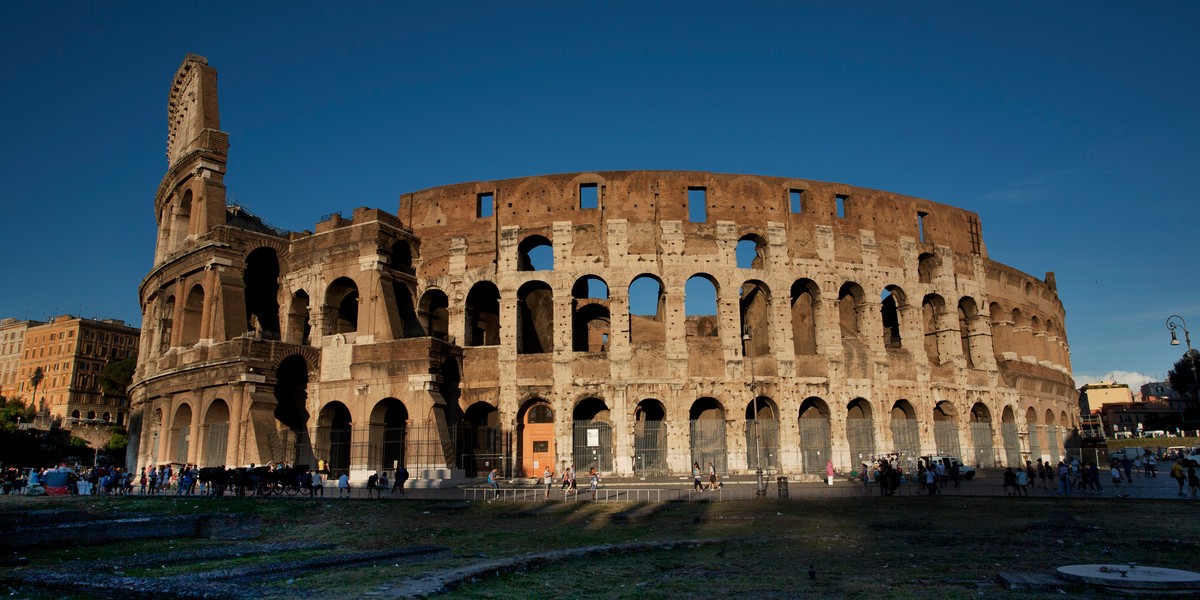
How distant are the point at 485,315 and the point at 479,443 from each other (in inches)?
266

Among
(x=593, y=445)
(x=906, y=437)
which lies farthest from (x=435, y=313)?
(x=906, y=437)

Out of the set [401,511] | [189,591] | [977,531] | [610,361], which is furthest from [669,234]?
[189,591]

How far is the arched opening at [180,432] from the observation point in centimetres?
3203

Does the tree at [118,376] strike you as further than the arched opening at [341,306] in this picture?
Yes

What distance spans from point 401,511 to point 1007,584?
14173 mm

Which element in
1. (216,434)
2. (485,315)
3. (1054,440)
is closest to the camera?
(216,434)

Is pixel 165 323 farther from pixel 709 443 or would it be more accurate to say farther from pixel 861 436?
pixel 861 436

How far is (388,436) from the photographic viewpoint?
31.4 meters

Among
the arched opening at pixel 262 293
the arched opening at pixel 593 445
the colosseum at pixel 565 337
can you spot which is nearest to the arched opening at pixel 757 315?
the colosseum at pixel 565 337

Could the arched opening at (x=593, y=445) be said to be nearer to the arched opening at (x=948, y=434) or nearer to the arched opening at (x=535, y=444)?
the arched opening at (x=535, y=444)

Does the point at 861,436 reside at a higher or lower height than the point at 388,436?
lower

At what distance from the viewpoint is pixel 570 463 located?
97.5 feet

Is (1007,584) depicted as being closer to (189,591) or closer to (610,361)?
(189,591)

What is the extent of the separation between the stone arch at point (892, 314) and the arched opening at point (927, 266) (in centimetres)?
161
